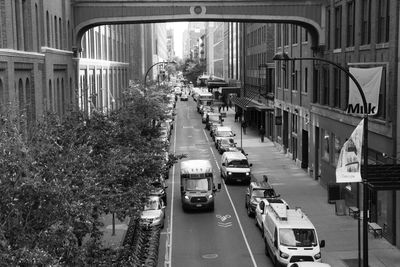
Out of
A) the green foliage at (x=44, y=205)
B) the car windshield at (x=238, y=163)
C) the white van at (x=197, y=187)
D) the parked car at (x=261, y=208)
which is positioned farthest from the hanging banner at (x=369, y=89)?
the car windshield at (x=238, y=163)

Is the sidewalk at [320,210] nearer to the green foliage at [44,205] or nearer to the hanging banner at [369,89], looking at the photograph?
the hanging banner at [369,89]

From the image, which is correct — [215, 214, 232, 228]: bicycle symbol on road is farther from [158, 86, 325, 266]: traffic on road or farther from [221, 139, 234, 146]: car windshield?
[221, 139, 234, 146]: car windshield

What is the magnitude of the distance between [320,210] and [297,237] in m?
10.8

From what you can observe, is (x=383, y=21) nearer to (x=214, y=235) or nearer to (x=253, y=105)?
(x=214, y=235)

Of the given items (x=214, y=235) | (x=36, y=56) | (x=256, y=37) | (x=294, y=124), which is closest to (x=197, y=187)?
(x=214, y=235)

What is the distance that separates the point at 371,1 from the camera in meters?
30.2

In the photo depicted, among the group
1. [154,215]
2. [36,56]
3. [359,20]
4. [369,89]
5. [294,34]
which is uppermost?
[294,34]

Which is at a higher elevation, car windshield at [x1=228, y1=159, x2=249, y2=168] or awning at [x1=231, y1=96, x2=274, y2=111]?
awning at [x1=231, y1=96, x2=274, y2=111]

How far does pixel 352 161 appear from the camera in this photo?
19.3 metres

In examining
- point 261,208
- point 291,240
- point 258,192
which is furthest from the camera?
point 258,192

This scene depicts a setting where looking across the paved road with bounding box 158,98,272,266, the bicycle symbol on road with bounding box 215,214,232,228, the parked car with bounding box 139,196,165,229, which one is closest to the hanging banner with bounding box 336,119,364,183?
the paved road with bounding box 158,98,272,266

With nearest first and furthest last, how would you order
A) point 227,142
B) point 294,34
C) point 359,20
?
point 359,20
point 294,34
point 227,142

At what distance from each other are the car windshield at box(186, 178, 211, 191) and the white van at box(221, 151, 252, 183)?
7.55 metres

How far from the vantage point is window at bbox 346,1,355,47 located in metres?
33.8
